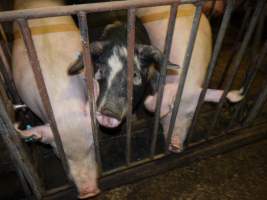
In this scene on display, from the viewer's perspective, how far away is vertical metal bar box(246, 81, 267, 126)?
194cm

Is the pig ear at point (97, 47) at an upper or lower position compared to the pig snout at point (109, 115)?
upper

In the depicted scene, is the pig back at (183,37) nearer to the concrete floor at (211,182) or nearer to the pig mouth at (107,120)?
the pig mouth at (107,120)

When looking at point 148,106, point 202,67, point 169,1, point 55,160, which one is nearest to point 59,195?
point 55,160

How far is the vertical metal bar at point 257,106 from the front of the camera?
6.37 ft

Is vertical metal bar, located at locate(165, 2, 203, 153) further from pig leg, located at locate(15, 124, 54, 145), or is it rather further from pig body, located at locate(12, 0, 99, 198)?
pig leg, located at locate(15, 124, 54, 145)

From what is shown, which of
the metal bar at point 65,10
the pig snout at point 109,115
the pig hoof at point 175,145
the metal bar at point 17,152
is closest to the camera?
the metal bar at point 65,10

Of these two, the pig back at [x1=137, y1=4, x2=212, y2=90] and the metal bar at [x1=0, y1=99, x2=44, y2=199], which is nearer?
the metal bar at [x1=0, y1=99, x2=44, y2=199]

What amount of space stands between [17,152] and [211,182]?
1360 mm

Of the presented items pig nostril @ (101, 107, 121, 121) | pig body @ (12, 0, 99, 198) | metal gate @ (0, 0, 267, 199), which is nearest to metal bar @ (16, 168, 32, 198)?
metal gate @ (0, 0, 267, 199)

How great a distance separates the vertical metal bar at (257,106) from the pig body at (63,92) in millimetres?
1295

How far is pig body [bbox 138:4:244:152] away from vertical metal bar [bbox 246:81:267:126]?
43 cm

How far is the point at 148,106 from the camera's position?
65.9 inches

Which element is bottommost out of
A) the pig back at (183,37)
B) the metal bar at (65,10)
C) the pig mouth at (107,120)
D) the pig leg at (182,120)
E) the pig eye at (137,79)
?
the pig leg at (182,120)

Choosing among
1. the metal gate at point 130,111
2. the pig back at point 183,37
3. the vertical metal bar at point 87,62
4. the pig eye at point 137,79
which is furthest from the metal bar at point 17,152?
the pig back at point 183,37
